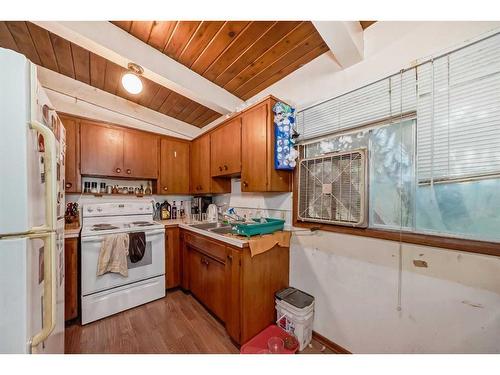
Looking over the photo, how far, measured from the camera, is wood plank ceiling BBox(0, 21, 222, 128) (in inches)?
58.0

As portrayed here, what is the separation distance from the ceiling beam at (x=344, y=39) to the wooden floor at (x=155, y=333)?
7.72 ft

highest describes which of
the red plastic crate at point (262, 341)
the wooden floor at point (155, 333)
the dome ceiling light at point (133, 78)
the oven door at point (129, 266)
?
the dome ceiling light at point (133, 78)

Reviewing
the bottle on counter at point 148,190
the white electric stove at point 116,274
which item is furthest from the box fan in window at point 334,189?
the bottle on counter at point 148,190

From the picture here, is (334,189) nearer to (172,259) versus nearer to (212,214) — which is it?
(212,214)

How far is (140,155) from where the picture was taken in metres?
2.51

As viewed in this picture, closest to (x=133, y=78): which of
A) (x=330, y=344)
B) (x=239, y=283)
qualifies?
(x=239, y=283)

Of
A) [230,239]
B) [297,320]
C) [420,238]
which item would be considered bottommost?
[297,320]

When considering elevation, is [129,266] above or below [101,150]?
below

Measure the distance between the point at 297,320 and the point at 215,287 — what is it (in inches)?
30.7

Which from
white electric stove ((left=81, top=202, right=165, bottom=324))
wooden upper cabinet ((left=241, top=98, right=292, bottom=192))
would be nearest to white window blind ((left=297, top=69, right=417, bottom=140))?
wooden upper cabinet ((left=241, top=98, right=292, bottom=192))

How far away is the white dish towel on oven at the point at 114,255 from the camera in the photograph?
182 centimetres

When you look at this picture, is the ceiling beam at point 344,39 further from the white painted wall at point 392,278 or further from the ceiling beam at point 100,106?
the ceiling beam at point 100,106

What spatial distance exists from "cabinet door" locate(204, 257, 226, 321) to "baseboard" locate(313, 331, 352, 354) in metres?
0.83
